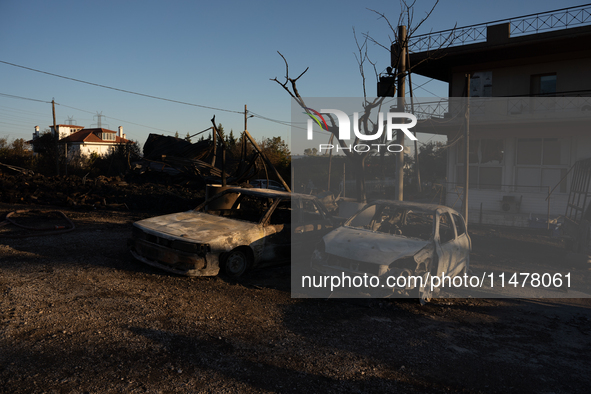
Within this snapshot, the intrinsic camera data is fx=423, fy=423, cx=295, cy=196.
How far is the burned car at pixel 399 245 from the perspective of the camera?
226 inches

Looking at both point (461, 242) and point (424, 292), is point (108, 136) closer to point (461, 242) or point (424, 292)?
point (461, 242)

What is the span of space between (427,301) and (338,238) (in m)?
1.56

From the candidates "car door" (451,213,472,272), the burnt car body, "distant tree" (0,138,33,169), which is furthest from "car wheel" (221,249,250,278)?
"distant tree" (0,138,33,169)

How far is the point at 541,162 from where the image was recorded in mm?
16016

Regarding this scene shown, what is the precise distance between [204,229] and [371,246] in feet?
8.49

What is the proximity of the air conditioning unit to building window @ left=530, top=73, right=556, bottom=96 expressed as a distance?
408 centimetres

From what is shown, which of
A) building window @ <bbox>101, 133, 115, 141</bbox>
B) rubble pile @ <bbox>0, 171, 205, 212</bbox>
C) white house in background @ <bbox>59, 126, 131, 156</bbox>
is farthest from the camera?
building window @ <bbox>101, 133, 115, 141</bbox>

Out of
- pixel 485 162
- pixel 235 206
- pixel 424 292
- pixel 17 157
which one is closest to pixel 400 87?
pixel 235 206

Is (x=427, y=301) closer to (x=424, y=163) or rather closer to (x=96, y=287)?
(x=96, y=287)

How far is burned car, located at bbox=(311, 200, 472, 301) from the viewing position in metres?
5.74

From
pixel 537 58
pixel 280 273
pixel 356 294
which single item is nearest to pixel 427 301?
pixel 356 294

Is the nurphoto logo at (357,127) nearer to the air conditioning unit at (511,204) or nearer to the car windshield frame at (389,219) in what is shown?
the car windshield frame at (389,219)

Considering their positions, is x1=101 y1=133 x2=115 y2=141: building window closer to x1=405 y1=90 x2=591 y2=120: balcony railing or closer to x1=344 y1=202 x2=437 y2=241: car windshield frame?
x1=405 y1=90 x2=591 y2=120: balcony railing

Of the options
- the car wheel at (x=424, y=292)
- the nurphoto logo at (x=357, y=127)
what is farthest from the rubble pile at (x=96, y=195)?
the car wheel at (x=424, y=292)
